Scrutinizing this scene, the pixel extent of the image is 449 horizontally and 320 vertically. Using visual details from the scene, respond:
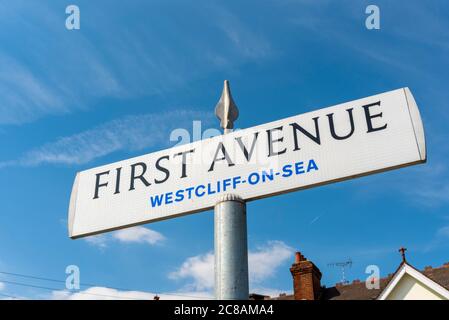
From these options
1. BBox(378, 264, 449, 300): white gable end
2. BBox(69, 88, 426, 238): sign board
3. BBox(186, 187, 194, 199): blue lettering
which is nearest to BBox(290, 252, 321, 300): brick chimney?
BBox(378, 264, 449, 300): white gable end

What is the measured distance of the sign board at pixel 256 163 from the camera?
9.00ft

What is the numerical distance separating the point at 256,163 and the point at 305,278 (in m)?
20.9

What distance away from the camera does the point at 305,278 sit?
74.7 ft

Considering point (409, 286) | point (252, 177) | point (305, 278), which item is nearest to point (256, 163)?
point (252, 177)

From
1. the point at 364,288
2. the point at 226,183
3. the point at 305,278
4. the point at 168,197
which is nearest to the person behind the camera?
the point at 226,183

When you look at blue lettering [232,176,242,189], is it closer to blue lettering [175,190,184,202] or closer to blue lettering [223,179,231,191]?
blue lettering [223,179,231,191]

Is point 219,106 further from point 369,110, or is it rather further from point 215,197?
point 369,110

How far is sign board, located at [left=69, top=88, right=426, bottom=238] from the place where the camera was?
9.00 feet

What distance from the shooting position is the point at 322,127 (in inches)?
117

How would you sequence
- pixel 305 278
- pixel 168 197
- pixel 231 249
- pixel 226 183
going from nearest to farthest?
pixel 231 249
pixel 226 183
pixel 168 197
pixel 305 278

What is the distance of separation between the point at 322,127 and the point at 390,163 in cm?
50

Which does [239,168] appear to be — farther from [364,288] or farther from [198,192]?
[364,288]

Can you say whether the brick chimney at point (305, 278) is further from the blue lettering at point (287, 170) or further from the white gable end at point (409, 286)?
the blue lettering at point (287, 170)

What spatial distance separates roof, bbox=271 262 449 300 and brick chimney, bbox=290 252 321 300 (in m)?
0.52
